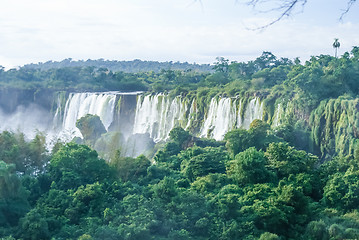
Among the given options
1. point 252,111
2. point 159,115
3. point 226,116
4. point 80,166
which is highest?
point 252,111

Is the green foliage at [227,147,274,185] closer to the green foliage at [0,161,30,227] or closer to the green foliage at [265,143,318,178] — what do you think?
the green foliage at [265,143,318,178]

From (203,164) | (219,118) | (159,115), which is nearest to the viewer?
(203,164)

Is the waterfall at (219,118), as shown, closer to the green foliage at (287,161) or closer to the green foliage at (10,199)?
the green foliage at (287,161)

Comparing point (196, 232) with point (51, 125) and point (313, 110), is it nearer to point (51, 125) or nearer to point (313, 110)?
point (313, 110)

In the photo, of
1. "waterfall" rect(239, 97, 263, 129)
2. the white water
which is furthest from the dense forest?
the white water

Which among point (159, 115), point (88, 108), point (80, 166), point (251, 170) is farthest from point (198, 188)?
point (88, 108)

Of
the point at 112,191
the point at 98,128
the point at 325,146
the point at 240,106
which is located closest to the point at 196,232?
the point at 112,191

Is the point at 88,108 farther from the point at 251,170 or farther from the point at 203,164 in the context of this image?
the point at 251,170
